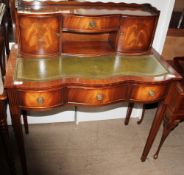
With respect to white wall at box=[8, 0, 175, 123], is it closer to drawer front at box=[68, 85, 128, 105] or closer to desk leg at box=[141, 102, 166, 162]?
desk leg at box=[141, 102, 166, 162]

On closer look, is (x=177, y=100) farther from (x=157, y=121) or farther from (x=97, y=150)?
(x=97, y=150)

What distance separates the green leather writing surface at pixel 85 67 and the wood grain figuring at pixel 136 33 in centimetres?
7

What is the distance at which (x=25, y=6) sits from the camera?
1349 millimetres

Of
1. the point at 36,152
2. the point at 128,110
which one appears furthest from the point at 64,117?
the point at 128,110

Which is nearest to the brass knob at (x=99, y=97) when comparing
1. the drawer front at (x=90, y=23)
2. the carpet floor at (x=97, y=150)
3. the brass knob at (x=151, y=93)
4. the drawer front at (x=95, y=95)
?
the drawer front at (x=95, y=95)

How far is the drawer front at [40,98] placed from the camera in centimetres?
120

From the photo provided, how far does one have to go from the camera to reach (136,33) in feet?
4.84

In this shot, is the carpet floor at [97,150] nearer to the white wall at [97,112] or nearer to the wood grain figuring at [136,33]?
the white wall at [97,112]

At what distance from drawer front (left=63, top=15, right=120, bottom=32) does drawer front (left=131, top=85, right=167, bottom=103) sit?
1.32ft

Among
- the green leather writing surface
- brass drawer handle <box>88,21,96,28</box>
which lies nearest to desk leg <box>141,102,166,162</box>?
the green leather writing surface

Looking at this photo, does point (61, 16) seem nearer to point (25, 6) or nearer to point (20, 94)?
point (25, 6)

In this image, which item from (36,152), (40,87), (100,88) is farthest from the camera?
(36,152)

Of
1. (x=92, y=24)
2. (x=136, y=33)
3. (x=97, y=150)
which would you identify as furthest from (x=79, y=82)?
(x=97, y=150)

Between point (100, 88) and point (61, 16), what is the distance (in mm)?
468
